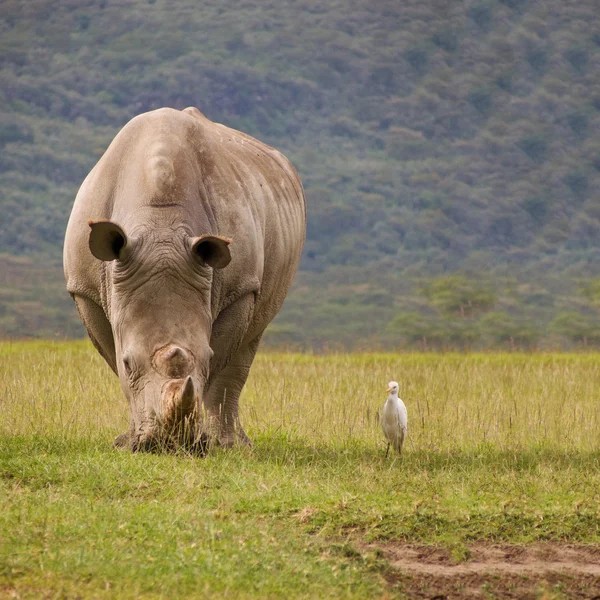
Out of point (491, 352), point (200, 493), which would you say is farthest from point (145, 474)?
point (491, 352)

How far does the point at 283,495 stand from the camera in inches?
280

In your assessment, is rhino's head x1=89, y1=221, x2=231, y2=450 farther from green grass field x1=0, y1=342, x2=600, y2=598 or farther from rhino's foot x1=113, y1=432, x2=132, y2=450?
rhino's foot x1=113, y1=432, x2=132, y2=450

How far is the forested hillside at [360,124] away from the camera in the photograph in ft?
338

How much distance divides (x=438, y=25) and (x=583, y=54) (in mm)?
18347

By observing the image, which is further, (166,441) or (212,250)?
(212,250)

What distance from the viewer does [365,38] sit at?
479 feet

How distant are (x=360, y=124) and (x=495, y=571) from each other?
5328 inches

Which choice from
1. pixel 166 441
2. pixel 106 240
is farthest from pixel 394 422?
pixel 106 240

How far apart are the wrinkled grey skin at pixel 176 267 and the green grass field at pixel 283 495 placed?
16.1 inches

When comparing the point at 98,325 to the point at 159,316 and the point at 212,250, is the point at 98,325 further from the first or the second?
the point at 212,250

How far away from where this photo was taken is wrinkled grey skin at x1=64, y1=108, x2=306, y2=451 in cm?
786

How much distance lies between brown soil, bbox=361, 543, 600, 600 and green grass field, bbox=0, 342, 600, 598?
0.11ft

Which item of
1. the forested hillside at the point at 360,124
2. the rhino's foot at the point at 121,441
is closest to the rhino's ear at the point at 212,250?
the rhino's foot at the point at 121,441

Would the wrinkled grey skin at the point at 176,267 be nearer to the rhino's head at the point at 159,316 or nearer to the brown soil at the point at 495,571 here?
the rhino's head at the point at 159,316
